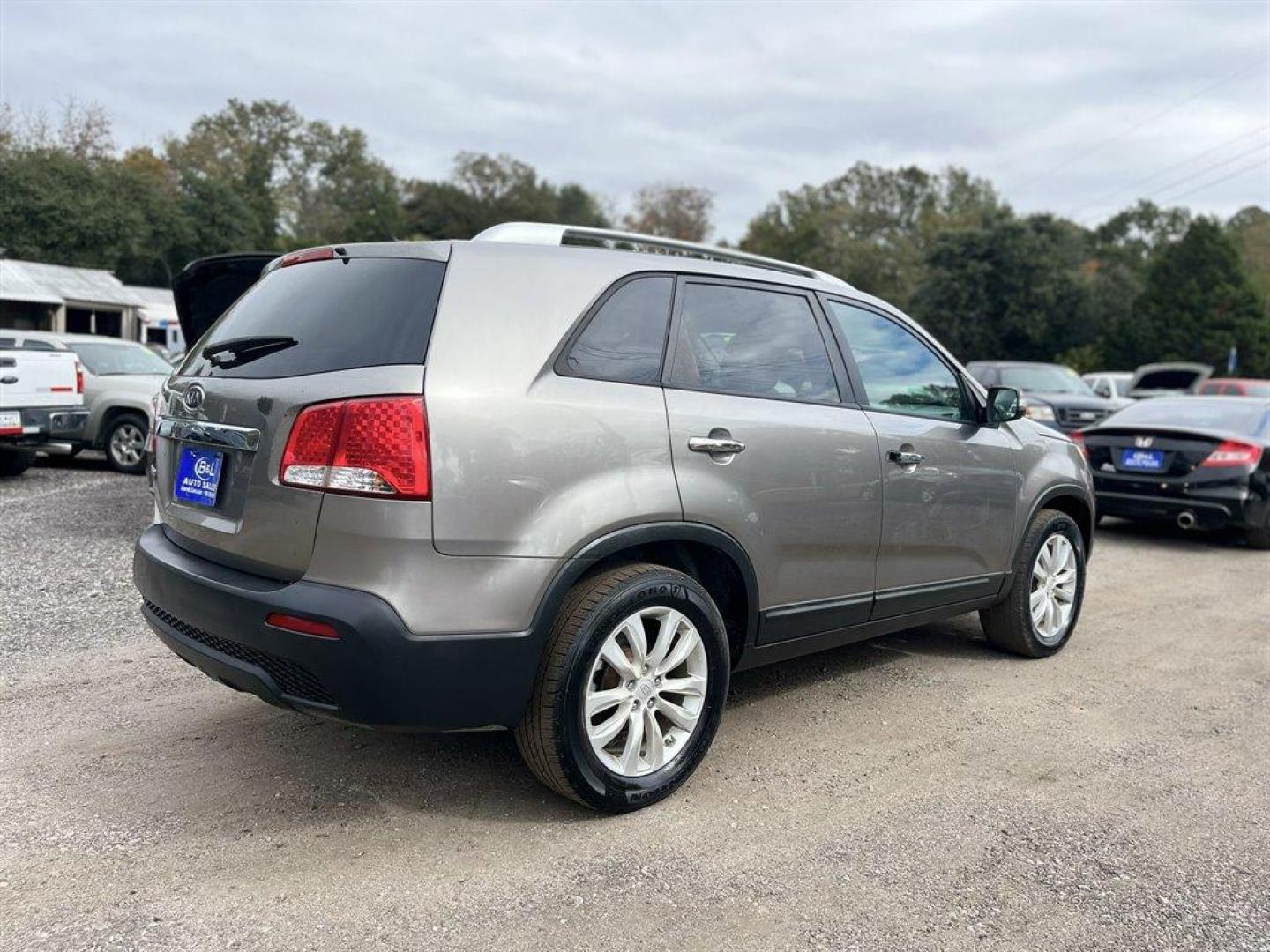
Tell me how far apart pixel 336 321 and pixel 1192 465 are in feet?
26.2

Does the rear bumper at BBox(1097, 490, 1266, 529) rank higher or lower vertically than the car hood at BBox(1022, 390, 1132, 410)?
lower

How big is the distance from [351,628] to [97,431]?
10497 millimetres

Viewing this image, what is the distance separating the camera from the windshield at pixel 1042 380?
16.4m

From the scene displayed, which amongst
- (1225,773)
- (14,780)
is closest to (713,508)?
(1225,773)

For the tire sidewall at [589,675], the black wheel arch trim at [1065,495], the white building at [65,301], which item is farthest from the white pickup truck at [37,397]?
the white building at [65,301]

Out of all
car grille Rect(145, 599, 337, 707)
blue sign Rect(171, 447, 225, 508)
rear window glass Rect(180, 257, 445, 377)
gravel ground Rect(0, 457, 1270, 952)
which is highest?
rear window glass Rect(180, 257, 445, 377)

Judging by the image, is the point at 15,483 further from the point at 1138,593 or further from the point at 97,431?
the point at 1138,593

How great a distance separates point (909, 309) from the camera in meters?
49.5

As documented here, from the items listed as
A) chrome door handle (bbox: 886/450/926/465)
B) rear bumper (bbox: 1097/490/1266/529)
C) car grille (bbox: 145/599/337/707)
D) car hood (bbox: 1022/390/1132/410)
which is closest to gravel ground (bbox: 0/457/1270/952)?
car grille (bbox: 145/599/337/707)

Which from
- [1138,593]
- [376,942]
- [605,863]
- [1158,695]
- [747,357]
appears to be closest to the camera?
[376,942]

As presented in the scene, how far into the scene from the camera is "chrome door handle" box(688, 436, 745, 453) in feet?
11.1

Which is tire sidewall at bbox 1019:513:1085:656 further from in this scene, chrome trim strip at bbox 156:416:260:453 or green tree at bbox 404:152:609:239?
green tree at bbox 404:152:609:239

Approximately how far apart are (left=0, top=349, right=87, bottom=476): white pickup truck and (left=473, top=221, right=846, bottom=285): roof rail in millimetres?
8121

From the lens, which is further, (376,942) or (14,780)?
(14,780)
